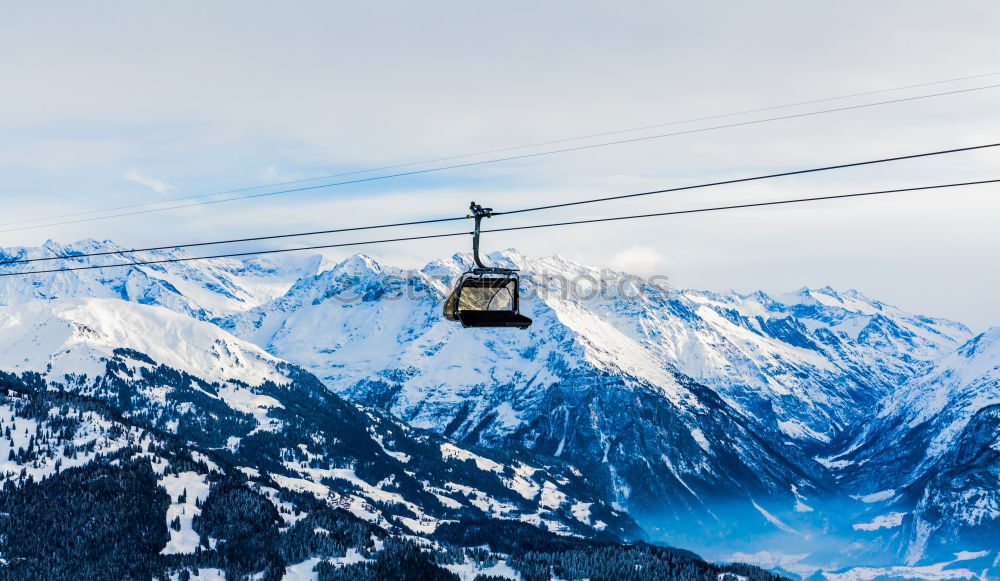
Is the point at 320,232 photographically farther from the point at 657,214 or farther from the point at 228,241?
the point at 657,214

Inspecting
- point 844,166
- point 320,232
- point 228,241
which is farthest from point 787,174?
point 228,241

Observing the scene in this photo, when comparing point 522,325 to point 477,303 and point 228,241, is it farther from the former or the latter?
point 228,241

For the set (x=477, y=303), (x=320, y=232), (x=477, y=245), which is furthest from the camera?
(x=320, y=232)

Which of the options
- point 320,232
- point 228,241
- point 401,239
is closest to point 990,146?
point 401,239

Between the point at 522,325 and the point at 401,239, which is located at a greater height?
the point at 401,239

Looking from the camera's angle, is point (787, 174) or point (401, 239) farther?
point (401, 239)

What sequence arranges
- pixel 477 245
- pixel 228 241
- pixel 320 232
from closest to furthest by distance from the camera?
pixel 477 245
pixel 320 232
pixel 228 241
